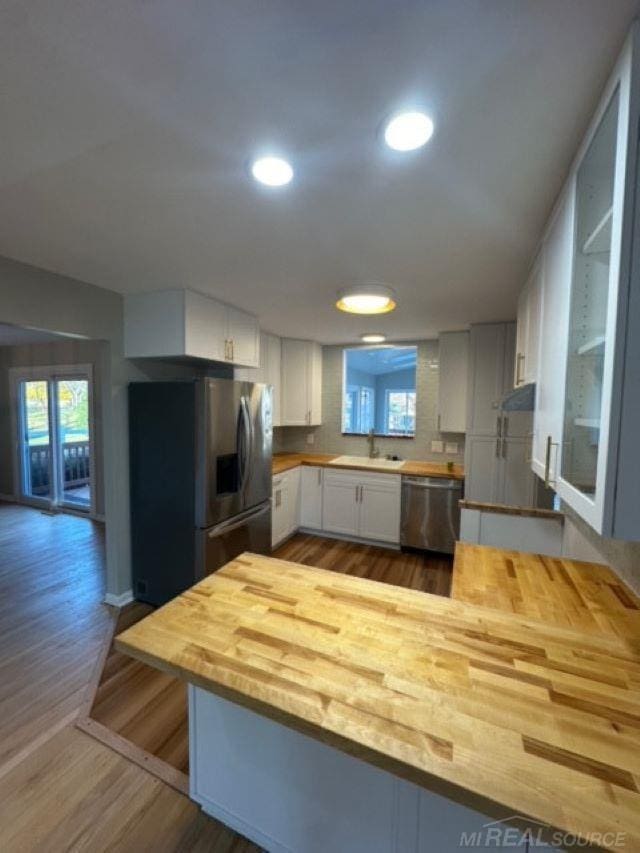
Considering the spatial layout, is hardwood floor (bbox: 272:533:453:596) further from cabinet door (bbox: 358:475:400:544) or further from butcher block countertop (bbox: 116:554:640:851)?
butcher block countertop (bbox: 116:554:640:851)

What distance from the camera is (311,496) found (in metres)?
4.09

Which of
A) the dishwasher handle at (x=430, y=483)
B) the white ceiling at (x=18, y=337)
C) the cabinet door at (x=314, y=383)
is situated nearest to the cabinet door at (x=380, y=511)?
the dishwasher handle at (x=430, y=483)

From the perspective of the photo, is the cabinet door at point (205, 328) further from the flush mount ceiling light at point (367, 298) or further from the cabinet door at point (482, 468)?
the cabinet door at point (482, 468)

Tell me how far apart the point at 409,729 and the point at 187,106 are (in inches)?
60.2

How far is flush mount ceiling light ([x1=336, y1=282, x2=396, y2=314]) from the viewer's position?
221 cm

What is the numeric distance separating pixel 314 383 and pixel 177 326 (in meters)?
2.08

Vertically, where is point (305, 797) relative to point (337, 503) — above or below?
below

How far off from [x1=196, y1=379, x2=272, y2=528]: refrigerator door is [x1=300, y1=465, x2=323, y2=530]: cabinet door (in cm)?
95

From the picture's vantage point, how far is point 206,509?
2.47 m

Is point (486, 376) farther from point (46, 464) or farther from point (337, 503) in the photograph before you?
point (46, 464)

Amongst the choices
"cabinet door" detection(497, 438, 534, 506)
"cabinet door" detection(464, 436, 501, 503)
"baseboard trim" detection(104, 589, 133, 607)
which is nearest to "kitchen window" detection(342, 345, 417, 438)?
"cabinet door" detection(464, 436, 501, 503)

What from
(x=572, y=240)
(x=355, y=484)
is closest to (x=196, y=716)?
(x=572, y=240)

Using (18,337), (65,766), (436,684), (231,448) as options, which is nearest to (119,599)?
(65,766)

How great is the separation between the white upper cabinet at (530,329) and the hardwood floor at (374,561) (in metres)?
1.96
